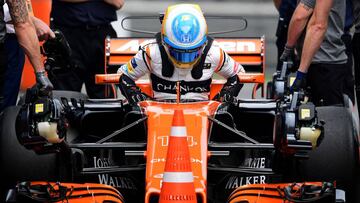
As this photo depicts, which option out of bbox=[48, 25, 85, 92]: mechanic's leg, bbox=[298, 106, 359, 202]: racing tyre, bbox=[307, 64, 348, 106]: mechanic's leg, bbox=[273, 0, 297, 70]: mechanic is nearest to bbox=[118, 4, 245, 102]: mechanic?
bbox=[298, 106, 359, 202]: racing tyre

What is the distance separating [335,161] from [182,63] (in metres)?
1.33

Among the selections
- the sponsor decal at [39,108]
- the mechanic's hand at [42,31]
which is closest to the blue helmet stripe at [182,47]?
the sponsor decal at [39,108]

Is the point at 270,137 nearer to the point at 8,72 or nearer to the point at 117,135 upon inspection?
the point at 117,135

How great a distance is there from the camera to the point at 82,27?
11.7 m

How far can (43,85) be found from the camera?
28.0ft

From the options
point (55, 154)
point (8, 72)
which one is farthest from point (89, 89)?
point (55, 154)

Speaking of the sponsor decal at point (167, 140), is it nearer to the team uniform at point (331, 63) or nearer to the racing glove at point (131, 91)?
the racing glove at point (131, 91)

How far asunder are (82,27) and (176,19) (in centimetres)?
301

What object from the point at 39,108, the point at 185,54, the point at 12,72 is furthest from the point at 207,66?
the point at 12,72

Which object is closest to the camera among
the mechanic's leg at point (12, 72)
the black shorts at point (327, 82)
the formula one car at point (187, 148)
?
the formula one car at point (187, 148)

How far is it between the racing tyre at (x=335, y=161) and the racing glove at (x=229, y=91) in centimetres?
89

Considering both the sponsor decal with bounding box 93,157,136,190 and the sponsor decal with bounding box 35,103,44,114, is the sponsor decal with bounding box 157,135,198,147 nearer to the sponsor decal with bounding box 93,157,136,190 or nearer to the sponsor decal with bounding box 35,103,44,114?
the sponsor decal with bounding box 93,157,136,190

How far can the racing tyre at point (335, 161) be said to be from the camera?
8367mm

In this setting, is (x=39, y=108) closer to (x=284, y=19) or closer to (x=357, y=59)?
(x=357, y=59)
